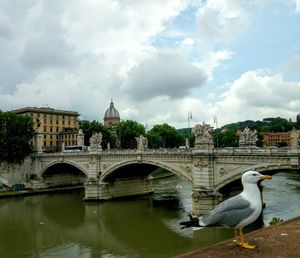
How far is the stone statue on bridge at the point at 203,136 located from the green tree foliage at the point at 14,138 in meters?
33.3

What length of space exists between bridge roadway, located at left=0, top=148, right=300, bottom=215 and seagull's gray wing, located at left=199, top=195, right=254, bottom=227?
19987 millimetres

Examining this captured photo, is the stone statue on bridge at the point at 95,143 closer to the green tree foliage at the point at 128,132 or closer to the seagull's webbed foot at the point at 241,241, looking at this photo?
the green tree foliage at the point at 128,132

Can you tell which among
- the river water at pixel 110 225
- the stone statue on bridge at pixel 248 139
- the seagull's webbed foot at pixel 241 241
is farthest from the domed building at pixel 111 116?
the seagull's webbed foot at pixel 241 241

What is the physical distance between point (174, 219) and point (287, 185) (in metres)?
23.9

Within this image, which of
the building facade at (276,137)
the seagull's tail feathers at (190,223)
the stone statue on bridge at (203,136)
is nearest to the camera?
the seagull's tail feathers at (190,223)

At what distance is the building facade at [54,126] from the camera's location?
86.0m

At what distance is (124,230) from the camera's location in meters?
30.8

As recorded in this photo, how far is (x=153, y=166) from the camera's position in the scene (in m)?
45.6

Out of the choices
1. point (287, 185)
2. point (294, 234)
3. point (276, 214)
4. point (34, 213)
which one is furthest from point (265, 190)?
point (294, 234)

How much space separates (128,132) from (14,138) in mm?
32513

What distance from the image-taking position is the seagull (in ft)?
25.2

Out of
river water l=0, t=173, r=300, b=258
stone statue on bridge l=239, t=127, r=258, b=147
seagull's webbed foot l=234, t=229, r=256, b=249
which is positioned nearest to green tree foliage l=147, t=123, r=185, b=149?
river water l=0, t=173, r=300, b=258

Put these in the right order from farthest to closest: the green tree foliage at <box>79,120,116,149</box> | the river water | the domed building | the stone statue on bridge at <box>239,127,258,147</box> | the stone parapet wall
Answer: the domed building
the green tree foliage at <box>79,120,116,149</box>
the stone parapet wall
the stone statue on bridge at <box>239,127,258,147</box>
the river water

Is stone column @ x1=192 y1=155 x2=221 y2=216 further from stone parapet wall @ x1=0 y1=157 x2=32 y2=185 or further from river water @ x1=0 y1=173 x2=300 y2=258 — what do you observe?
stone parapet wall @ x1=0 y1=157 x2=32 y2=185
